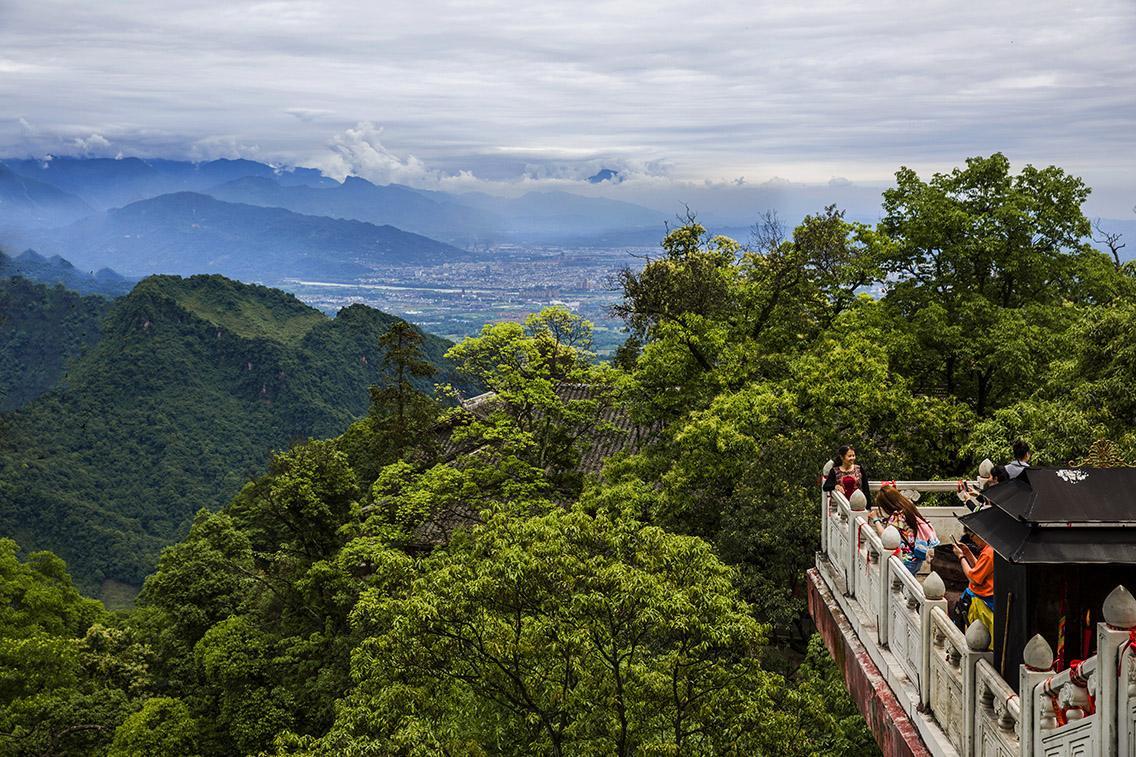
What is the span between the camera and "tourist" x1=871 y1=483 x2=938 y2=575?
9.15 meters

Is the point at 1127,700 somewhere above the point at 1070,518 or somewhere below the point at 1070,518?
below

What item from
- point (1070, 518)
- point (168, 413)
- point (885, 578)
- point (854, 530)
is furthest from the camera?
point (168, 413)

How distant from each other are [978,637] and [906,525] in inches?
137

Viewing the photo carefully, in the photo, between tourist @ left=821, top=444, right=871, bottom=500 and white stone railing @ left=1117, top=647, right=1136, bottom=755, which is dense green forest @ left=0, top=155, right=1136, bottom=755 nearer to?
tourist @ left=821, top=444, right=871, bottom=500

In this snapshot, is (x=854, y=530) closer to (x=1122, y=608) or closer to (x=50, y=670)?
(x=1122, y=608)

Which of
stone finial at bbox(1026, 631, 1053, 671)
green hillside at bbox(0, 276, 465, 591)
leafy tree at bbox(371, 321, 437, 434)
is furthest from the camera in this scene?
green hillside at bbox(0, 276, 465, 591)

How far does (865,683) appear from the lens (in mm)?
8672

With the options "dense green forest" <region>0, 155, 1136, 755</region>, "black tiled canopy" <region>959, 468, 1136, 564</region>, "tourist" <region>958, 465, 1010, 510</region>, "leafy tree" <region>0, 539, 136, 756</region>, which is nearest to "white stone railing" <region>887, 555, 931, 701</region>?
"tourist" <region>958, 465, 1010, 510</region>

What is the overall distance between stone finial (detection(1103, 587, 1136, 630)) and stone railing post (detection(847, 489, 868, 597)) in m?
4.58

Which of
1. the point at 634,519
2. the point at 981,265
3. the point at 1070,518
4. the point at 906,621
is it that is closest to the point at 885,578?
the point at 906,621

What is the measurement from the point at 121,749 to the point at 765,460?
16.0m

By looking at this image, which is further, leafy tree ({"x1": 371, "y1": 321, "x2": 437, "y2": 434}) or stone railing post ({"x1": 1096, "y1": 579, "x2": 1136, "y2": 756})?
leafy tree ({"x1": 371, "y1": 321, "x2": 437, "y2": 434})

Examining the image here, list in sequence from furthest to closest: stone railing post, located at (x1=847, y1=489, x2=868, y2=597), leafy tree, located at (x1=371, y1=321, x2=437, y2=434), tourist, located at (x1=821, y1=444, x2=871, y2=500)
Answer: leafy tree, located at (x1=371, y1=321, x2=437, y2=434) < tourist, located at (x1=821, y1=444, x2=871, y2=500) < stone railing post, located at (x1=847, y1=489, x2=868, y2=597)

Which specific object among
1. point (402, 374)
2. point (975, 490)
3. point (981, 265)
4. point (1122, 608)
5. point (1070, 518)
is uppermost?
point (981, 265)
